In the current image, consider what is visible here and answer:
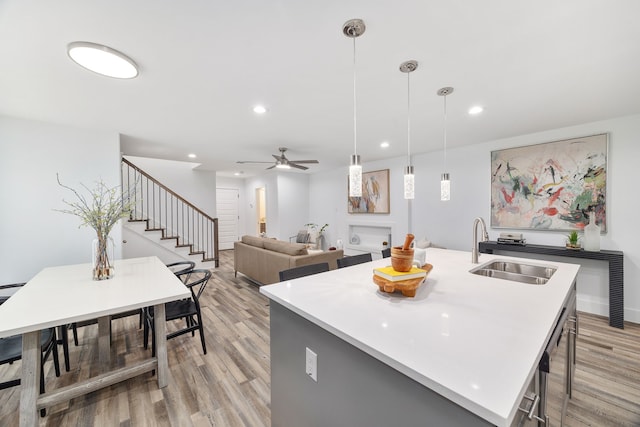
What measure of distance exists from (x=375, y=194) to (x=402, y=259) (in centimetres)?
441

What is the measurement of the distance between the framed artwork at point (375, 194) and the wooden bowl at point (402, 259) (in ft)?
13.7

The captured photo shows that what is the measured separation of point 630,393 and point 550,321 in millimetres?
1779

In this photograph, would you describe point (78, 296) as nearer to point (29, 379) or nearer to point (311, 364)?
point (29, 379)

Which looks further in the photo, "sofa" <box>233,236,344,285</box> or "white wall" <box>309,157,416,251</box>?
"white wall" <box>309,157,416,251</box>

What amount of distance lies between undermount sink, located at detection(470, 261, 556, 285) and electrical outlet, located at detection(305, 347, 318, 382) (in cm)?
146

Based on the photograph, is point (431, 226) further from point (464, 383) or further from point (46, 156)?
point (46, 156)

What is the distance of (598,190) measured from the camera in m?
3.08

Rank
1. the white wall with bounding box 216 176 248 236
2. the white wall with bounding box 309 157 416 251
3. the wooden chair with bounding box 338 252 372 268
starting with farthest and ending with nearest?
the white wall with bounding box 216 176 248 236 → the white wall with bounding box 309 157 416 251 → the wooden chair with bounding box 338 252 372 268

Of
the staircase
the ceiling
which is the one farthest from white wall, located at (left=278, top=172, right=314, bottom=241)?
the ceiling

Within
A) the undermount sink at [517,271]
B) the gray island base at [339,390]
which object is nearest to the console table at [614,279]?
the undermount sink at [517,271]

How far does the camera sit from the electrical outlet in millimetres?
1178

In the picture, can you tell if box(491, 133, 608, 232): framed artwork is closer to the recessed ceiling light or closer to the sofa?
the recessed ceiling light

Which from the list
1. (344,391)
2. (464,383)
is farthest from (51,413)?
(464,383)

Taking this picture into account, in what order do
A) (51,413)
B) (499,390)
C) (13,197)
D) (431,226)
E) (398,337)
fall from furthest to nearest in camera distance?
(431,226) → (13,197) → (51,413) → (398,337) → (499,390)
